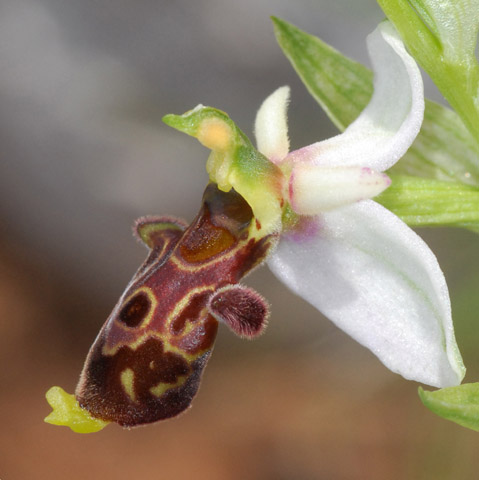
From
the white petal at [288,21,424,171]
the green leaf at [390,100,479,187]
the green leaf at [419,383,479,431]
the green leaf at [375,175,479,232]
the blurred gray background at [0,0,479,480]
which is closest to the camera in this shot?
the green leaf at [419,383,479,431]

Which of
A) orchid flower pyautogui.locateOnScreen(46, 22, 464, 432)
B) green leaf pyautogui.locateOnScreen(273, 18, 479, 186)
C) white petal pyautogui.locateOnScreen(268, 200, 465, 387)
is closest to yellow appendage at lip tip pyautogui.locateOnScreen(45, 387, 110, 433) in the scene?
orchid flower pyautogui.locateOnScreen(46, 22, 464, 432)

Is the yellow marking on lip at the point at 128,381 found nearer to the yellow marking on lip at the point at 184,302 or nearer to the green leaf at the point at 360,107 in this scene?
the yellow marking on lip at the point at 184,302

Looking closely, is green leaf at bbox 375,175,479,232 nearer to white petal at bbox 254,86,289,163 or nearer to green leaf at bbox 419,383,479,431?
white petal at bbox 254,86,289,163

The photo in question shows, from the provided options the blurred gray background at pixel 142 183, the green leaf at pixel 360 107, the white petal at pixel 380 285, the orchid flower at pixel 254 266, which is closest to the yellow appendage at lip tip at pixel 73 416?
the orchid flower at pixel 254 266

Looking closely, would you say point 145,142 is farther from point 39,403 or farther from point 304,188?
point 304,188

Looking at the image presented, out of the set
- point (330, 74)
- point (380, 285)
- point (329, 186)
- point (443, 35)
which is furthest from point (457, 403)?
point (330, 74)

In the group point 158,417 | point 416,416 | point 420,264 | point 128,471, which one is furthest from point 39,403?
point 420,264
